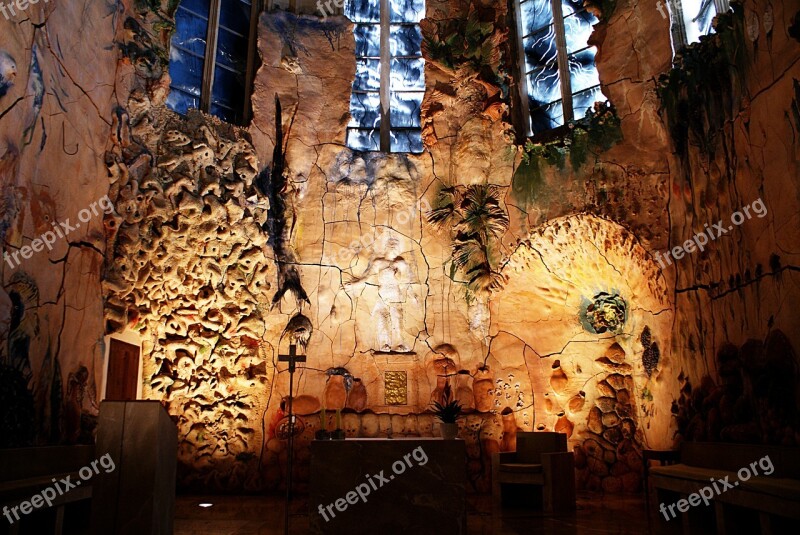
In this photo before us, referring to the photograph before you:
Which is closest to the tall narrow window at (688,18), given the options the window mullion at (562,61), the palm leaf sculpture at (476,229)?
the window mullion at (562,61)

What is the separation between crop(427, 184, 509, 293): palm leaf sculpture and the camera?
7.49m

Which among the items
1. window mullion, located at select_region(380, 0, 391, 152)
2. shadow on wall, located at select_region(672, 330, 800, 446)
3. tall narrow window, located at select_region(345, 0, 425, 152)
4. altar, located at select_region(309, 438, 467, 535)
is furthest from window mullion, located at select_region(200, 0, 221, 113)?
shadow on wall, located at select_region(672, 330, 800, 446)

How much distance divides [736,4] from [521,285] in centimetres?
367

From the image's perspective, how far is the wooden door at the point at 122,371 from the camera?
6.13 m

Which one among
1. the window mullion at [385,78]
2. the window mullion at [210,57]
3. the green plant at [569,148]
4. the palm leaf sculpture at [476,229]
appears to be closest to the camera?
the green plant at [569,148]

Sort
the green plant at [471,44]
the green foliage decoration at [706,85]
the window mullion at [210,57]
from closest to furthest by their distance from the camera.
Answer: the green foliage decoration at [706,85], the window mullion at [210,57], the green plant at [471,44]

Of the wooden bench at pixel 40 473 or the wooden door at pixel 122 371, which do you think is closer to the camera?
the wooden bench at pixel 40 473

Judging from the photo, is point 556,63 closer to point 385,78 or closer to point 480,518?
point 385,78

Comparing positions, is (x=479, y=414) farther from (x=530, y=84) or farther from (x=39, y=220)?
(x=39, y=220)

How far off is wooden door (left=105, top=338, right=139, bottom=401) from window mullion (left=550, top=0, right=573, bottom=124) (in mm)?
5764

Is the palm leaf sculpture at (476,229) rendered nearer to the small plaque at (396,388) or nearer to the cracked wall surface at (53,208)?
the small plaque at (396,388)

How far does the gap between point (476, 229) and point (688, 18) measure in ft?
10.4

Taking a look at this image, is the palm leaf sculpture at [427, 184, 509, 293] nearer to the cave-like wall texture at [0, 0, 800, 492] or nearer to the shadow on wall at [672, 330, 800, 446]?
the cave-like wall texture at [0, 0, 800, 492]

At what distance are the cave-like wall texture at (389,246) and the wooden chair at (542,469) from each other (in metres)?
0.87
